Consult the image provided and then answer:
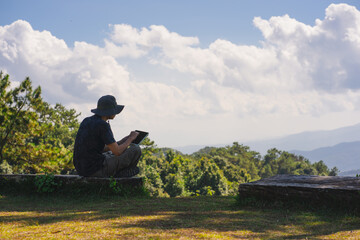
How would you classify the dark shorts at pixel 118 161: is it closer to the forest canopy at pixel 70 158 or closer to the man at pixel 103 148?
the man at pixel 103 148

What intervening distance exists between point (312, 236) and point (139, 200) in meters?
3.51

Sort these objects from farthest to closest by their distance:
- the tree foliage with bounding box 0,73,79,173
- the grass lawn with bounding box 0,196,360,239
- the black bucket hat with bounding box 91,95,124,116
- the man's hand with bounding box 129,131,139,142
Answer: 1. the tree foliage with bounding box 0,73,79,173
2. the man's hand with bounding box 129,131,139,142
3. the black bucket hat with bounding box 91,95,124,116
4. the grass lawn with bounding box 0,196,360,239

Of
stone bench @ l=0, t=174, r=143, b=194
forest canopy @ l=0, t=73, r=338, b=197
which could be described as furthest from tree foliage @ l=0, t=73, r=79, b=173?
stone bench @ l=0, t=174, r=143, b=194

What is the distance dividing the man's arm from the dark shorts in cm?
27

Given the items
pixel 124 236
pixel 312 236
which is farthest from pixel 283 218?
pixel 124 236

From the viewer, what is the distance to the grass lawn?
400cm

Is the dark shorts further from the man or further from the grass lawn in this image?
the grass lawn

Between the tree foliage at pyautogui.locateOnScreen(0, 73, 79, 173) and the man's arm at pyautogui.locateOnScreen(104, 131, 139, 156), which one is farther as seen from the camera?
the tree foliage at pyautogui.locateOnScreen(0, 73, 79, 173)

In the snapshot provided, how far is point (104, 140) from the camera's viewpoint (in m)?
6.27

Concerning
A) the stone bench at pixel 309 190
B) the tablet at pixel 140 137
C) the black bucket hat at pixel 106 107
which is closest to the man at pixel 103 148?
the black bucket hat at pixel 106 107

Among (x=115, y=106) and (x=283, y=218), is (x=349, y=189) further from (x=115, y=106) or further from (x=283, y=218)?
(x=115, y=106)

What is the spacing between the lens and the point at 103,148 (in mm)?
6711

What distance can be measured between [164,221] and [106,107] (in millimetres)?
2786

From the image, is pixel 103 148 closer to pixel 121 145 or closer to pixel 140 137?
pixel 121 145
